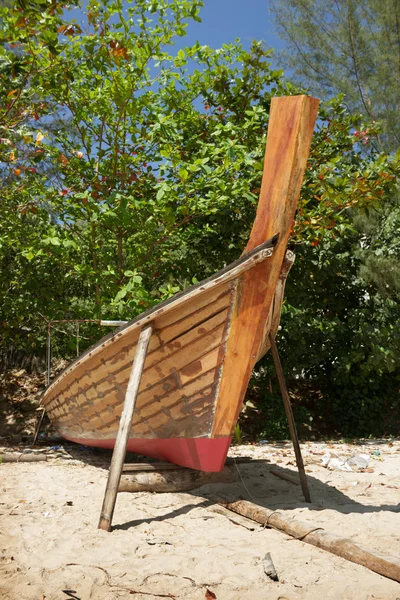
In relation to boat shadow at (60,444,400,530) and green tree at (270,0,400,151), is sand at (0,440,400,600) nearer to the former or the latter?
boat shadow at (60,444,400,530)

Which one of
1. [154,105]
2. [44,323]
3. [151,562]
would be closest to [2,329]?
[44,323]

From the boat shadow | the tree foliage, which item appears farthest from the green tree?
the boat shadow

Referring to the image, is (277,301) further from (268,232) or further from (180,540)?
(180,540)

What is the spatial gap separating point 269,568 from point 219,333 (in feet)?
5.18

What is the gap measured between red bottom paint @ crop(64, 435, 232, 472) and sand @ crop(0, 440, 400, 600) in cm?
30

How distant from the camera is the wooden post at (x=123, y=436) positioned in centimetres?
375

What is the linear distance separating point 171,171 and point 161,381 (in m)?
3.58

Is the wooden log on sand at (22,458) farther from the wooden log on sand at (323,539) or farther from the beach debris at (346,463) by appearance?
the beach debris at (346,463)

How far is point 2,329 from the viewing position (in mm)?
9000

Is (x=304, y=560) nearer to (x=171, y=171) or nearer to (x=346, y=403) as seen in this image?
(x=171, y=171)

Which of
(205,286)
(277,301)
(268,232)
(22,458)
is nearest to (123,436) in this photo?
(205,286)

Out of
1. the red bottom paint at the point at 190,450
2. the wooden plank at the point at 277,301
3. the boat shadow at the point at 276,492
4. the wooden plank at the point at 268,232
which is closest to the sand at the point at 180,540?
the boat shadow at the point at 276,492

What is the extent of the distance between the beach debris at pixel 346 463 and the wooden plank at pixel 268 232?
2506 mm

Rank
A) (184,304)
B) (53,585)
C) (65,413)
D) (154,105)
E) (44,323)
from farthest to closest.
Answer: (44,323) < (154,105) < (65,413) < (184,304) < (53,585)
